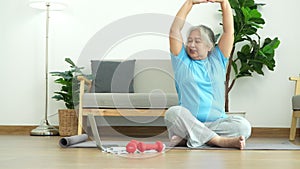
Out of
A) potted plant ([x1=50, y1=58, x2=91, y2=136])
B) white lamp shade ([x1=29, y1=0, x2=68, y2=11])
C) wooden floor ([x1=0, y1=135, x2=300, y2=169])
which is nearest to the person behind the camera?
wooden floor ([x1=0, y1=135, x2=300, y2=169])

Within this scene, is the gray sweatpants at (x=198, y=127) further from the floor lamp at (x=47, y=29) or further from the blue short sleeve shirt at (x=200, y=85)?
the floor lamp at (x=47, y=29)

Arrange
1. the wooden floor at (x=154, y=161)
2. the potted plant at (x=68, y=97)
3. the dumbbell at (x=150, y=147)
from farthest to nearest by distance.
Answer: the potted plant at (x=68, y=97)
the dumbbell at (x=150, y=147)
the wooden floor at (x=154, y=161)

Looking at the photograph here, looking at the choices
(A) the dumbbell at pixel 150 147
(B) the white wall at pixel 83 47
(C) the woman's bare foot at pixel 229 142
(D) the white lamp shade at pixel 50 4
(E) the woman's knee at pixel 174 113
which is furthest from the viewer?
(B) the white wall at pixel 83 47

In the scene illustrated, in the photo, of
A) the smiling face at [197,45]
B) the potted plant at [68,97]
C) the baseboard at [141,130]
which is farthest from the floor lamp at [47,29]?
the smiling face at [197,45]

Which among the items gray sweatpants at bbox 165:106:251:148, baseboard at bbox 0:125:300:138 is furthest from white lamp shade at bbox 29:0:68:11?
gray sweatpants at bbox 165:106:251:148

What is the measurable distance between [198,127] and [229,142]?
164mm

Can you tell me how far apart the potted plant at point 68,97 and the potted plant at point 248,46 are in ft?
3.85

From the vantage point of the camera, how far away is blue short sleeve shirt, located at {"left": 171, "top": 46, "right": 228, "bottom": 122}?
2527 mm

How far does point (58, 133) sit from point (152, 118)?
0.75 meters

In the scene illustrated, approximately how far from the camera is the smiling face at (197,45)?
2.50 m

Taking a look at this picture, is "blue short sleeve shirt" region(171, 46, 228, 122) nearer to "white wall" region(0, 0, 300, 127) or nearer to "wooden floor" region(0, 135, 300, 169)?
"wooden floor" region(0, 135, 300, 169)

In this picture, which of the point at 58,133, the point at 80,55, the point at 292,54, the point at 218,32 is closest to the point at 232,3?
the point at 218,32

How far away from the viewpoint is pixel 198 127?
241 centimetres

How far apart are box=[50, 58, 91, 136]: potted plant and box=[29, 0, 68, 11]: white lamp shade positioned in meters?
0.45
